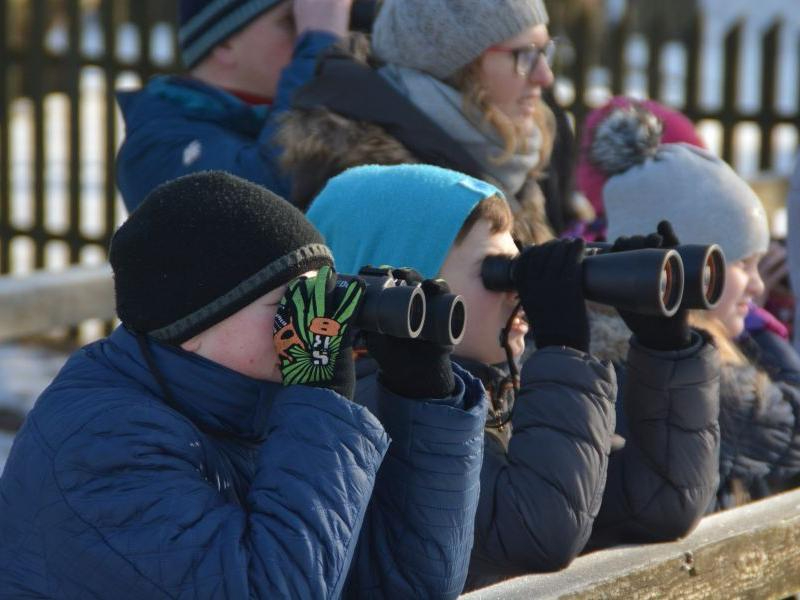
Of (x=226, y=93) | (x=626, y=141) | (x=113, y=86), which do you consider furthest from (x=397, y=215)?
(x=113, y=86)

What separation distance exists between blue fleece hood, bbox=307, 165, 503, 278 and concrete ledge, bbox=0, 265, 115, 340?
112 inches

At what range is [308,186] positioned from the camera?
314cm

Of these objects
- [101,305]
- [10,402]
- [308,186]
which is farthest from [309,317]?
[10,402]

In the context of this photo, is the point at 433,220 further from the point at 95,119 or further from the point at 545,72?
the point at 95,119

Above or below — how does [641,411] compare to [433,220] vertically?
below

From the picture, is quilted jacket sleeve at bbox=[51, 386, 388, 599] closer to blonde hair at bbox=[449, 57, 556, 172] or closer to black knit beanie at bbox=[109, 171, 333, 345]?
black knit beanie at bbox=[109, 171, 333, 345]

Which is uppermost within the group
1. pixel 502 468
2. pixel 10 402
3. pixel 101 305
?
pixel 502 468

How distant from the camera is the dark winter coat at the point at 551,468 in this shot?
7.43ft

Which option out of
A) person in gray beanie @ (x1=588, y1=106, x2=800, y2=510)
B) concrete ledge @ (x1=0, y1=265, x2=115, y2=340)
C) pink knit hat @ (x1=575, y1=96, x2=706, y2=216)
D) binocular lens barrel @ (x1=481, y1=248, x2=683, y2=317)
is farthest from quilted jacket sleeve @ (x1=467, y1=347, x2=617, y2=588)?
concrete ledge @ (x1=0, y1=265, x2=115, y2=340)

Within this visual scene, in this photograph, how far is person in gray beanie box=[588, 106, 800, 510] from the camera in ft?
9.48

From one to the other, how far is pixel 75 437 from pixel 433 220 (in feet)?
2.69

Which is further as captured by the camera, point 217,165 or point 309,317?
point 217,165

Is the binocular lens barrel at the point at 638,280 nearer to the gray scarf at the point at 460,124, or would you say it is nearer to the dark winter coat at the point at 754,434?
the dark winter coat at the point at 754,434

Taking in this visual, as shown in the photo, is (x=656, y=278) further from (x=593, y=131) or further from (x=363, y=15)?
(x=363, y=15)
